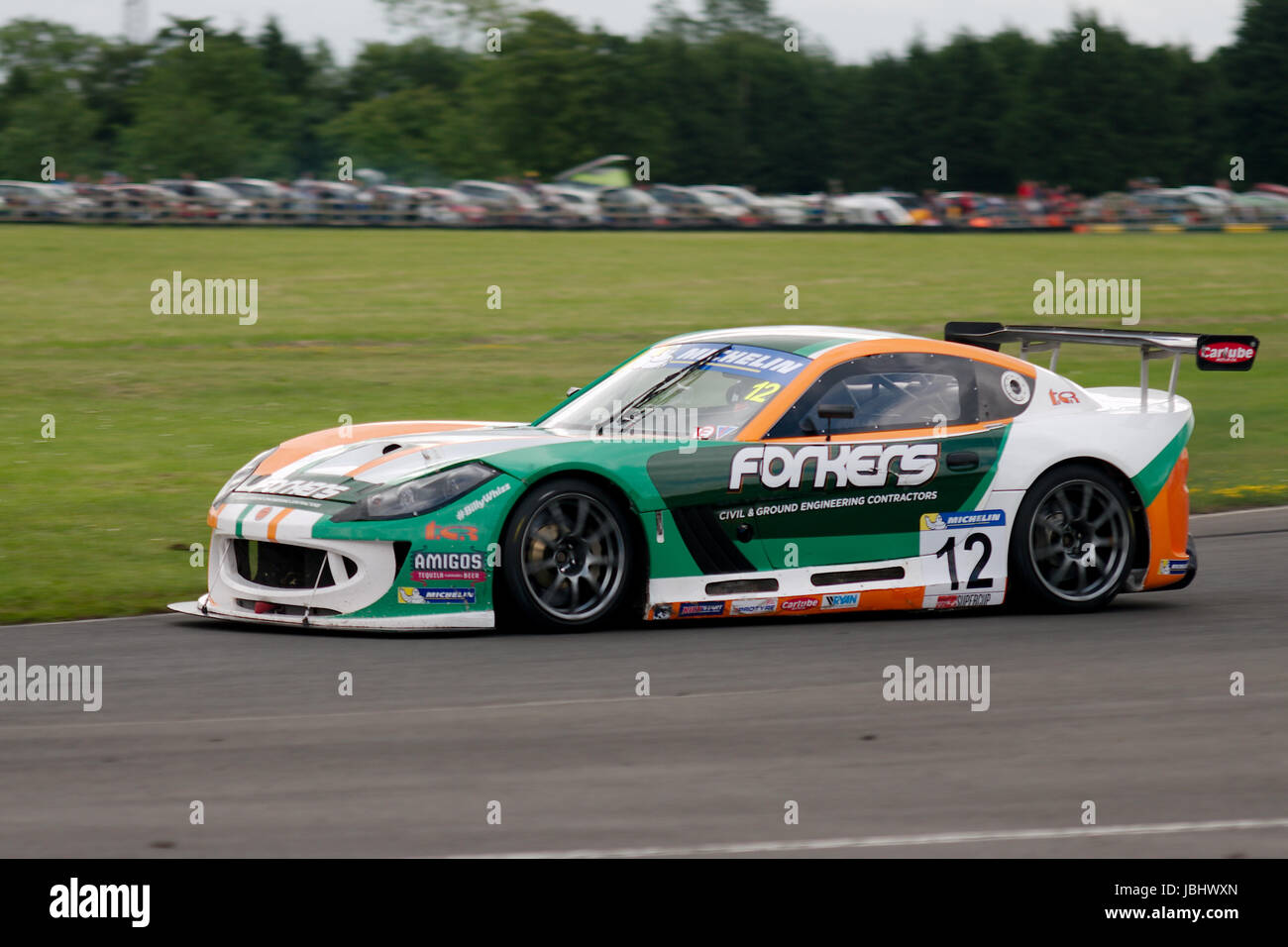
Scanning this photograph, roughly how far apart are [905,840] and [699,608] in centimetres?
341

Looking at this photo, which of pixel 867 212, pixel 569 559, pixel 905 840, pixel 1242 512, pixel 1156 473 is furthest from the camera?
pixel 867 212

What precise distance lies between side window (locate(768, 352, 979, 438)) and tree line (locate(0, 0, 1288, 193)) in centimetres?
7930

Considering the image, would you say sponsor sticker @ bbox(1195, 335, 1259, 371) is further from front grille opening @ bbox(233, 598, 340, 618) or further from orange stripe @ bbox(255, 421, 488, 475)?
front grille opening @ bbox(233, 598, 340, 618)

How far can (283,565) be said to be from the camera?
791 cm

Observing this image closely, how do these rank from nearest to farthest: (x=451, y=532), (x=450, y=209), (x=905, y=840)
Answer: (x=905, y=840)
(x=451, y=532)
(x=450, y=209)

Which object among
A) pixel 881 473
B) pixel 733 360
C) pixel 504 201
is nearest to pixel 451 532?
pixel 733 360

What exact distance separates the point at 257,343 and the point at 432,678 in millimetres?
16910

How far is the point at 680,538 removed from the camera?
26.6ft

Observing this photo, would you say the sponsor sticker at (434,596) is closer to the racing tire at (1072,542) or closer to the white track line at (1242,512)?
the racing tire at (1072,542)

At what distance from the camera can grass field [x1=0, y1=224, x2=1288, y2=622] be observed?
12266 millimetres

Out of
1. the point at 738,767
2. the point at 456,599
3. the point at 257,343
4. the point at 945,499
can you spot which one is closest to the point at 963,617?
the point at 945,499

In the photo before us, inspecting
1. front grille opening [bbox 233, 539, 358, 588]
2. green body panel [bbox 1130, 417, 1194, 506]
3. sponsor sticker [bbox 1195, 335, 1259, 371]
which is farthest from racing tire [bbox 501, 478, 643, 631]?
sponsor sticker [bbox 1195, 335, 1259, 371]

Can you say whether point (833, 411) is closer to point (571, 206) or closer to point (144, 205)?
point (144, 205)
